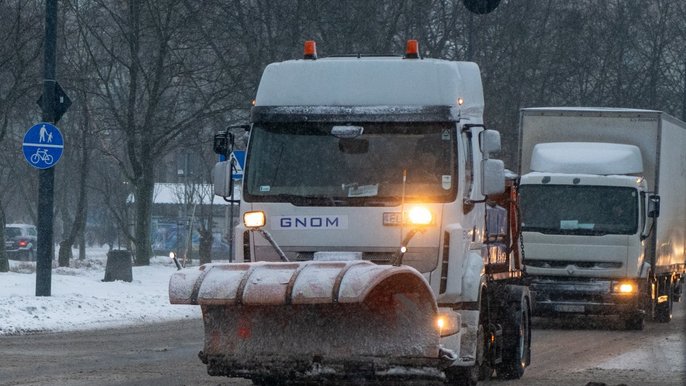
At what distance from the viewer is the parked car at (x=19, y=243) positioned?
205ft

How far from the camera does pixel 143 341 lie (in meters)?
18.8

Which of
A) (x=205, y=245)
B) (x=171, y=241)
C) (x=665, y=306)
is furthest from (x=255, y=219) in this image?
(x=171, y=241)

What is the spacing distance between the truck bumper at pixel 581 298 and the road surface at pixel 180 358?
419 millimetres

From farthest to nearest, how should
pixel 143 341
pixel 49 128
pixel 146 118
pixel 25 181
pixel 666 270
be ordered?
pixel 25 181, pixel 146 118, pixel 666 270, pixel 49 128, pixel 143 341

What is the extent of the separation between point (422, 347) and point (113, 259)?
64.2 feet

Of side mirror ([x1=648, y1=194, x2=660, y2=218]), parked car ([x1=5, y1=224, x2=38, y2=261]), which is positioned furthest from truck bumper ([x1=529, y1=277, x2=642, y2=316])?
parked car ([x1=5, y1=224, x2=38, y2=261])

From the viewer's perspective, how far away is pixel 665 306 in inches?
1056

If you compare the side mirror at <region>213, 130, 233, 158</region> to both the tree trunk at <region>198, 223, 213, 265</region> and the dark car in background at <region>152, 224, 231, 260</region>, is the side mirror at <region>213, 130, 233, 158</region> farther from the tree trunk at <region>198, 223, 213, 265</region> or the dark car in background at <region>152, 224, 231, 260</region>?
the dark car in background at <region>152, 224, 231, 260</region>

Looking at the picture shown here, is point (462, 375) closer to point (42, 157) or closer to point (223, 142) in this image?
point (223, 142)

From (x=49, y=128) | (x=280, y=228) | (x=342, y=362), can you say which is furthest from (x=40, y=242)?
(x=342, y=362)

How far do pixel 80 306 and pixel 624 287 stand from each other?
29.6 feet

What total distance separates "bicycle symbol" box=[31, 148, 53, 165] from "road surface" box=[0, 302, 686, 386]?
10.4 ft

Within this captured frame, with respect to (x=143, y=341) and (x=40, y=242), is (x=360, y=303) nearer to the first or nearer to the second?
(x=143, y=341)

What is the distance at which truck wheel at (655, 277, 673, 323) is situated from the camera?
2675 cm
